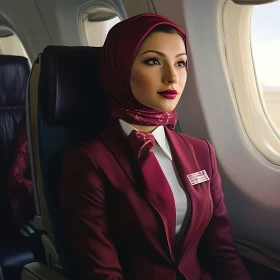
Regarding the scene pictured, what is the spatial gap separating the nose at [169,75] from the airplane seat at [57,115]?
336mm

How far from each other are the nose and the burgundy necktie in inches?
7.1

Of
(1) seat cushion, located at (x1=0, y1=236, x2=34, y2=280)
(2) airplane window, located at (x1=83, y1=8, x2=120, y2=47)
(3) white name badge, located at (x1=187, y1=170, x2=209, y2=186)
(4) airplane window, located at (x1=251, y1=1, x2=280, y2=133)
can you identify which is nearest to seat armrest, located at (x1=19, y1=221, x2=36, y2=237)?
(1) seat cushion, located at (x1=0, y1=236, x2=34, y2=280)

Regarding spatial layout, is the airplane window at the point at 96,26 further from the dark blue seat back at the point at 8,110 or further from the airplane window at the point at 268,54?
the airplane window at the point at 268,54

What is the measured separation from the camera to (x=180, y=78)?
1.36 meters

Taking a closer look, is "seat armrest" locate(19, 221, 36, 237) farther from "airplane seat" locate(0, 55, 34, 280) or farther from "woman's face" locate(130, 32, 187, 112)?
"woman's face" locate(130, 32, 187, 112)

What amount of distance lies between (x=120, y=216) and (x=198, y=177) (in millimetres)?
283

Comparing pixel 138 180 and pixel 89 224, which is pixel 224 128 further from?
pixel 89 224

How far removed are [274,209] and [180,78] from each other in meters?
0.77

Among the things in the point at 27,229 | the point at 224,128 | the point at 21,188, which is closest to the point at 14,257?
the point at 27,229

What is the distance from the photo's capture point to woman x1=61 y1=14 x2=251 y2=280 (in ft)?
4.23

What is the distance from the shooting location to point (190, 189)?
136cm

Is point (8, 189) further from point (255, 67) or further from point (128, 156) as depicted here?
point (255, 67)

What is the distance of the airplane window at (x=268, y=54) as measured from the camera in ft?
6.09

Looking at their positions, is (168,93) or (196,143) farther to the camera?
(196,143)
